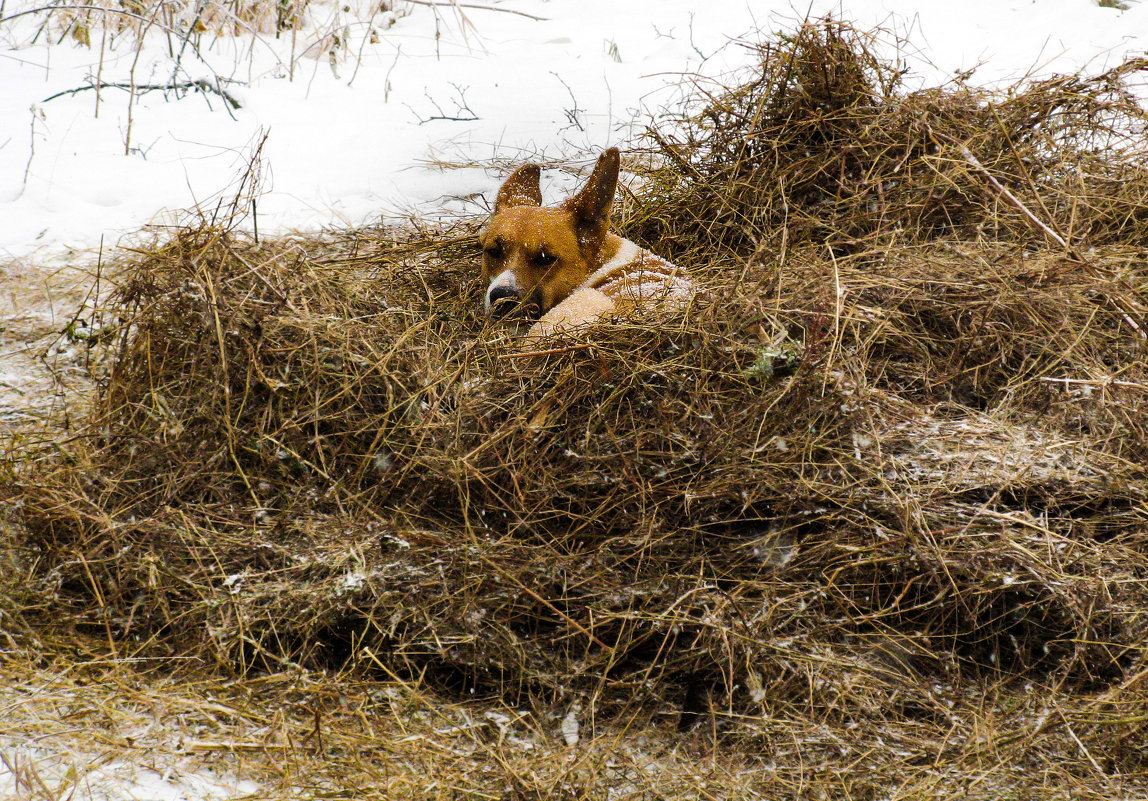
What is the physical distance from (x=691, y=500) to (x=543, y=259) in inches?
57.9

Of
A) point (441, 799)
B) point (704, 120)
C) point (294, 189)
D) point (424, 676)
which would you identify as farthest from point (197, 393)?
point (704, 120)

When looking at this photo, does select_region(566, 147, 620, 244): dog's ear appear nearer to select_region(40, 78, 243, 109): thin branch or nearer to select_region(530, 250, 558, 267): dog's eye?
select_region(530, 250, 558, 267): dog's eye

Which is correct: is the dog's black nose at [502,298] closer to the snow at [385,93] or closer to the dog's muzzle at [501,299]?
the dog's muzzle at [501,299]

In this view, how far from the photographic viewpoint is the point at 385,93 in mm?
6035

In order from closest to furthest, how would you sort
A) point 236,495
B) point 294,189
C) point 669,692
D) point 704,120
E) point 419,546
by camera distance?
point 669,692, point 419,546, point 236,495, point 704,120, point 294,189

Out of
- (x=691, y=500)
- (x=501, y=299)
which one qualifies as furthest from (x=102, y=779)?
(x=501, y=299)

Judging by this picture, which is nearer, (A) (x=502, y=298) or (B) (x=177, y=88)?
(A) (x=502, y=298)

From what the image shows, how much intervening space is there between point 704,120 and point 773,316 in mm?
1928

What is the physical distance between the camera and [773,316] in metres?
3.05

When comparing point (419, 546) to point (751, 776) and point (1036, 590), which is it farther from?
point (1036, 590)

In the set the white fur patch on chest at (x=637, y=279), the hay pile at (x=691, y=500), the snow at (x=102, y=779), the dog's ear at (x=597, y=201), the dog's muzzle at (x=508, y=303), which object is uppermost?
the dog's ear at (x=597, y=201)

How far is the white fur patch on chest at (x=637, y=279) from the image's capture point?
3.47 meters

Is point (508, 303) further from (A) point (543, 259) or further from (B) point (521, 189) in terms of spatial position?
(B) point (521, 189)

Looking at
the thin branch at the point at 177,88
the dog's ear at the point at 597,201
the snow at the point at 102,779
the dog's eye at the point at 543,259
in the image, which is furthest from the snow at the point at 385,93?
the snow at the point at 102,779
